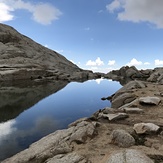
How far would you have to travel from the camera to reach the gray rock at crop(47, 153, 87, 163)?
1269 cm

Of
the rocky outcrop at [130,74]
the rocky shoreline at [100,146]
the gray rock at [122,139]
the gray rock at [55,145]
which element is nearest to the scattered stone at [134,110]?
the rocky shoreline at [100,146]

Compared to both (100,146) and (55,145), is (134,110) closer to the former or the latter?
(100,146)

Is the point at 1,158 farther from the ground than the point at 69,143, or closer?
closer

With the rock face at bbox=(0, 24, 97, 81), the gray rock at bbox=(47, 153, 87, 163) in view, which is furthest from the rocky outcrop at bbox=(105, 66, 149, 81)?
the gray rock at bbox=(47, 153, 87, 163)

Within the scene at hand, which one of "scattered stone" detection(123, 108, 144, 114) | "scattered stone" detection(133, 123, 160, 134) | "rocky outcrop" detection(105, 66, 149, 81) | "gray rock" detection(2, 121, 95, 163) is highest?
"rocky outcrop" detection(105, 66, 149, 81)

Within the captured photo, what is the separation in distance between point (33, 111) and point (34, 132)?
12.8 metres

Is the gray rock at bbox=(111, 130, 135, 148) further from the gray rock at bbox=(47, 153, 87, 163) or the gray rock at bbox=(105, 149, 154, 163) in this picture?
the gray rock at bbox=(47, 153, 87, 163)

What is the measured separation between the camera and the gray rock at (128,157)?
11703 mm

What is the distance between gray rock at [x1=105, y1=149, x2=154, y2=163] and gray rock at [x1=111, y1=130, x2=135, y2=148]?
5.52 feet

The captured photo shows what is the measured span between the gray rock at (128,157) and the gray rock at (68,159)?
5.18ft

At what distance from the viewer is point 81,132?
16438 millimetres

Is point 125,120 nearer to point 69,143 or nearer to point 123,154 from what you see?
point 69,143

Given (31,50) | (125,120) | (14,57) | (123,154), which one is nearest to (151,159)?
(123,154)

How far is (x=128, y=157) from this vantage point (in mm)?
12062
